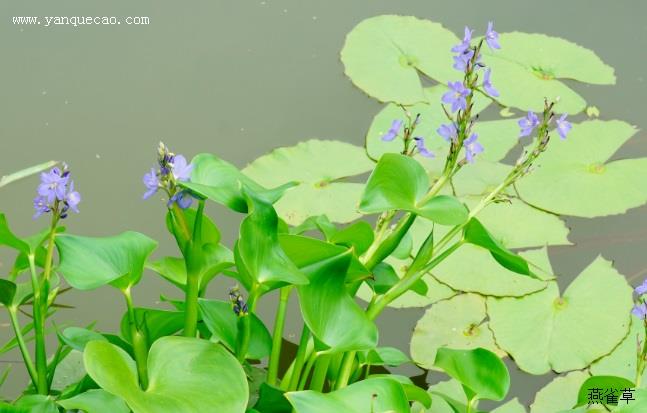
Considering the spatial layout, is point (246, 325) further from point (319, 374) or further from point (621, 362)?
point (621, 362)

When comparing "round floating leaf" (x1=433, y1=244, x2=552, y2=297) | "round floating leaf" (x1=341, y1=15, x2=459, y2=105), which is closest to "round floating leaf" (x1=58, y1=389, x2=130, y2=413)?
"round floating leaf" (x1=433, y1=244, x2=552, y2=297)

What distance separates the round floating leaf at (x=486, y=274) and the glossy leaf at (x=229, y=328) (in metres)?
0.47

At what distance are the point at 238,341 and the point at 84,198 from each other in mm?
731

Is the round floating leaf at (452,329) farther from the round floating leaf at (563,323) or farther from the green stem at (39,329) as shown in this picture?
the green stem at (39,329)

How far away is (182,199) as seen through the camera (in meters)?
0.82

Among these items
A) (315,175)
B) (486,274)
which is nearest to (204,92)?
(315,175)

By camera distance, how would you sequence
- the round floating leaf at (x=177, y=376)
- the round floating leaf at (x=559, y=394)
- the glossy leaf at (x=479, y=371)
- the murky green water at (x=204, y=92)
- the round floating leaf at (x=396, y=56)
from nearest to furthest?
the round floating leaf at (x=177, y=376) < the glossy leaf at (x=479, y=371) < the round floating leaf at (x=559, y=394) < the murky green water at (x=204, y=92) < the round floating leaf at (x=396, y=56)

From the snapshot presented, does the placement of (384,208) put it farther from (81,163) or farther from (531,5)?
(531,5)

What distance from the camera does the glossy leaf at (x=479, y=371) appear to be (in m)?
0.97

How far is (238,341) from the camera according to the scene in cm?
90

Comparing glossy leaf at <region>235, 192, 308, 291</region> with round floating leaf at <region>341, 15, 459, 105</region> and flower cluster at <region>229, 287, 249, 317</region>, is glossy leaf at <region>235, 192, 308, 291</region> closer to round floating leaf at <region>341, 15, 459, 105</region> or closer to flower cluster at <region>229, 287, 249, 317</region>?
flower cluster at <region>229, 287, 249, 317</region>

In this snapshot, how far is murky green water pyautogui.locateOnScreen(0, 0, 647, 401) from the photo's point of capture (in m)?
1.50

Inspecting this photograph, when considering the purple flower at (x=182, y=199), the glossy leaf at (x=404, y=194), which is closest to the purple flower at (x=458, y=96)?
the glossy leaf at (x=404, y=194)

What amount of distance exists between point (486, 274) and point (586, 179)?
1.05 feet
